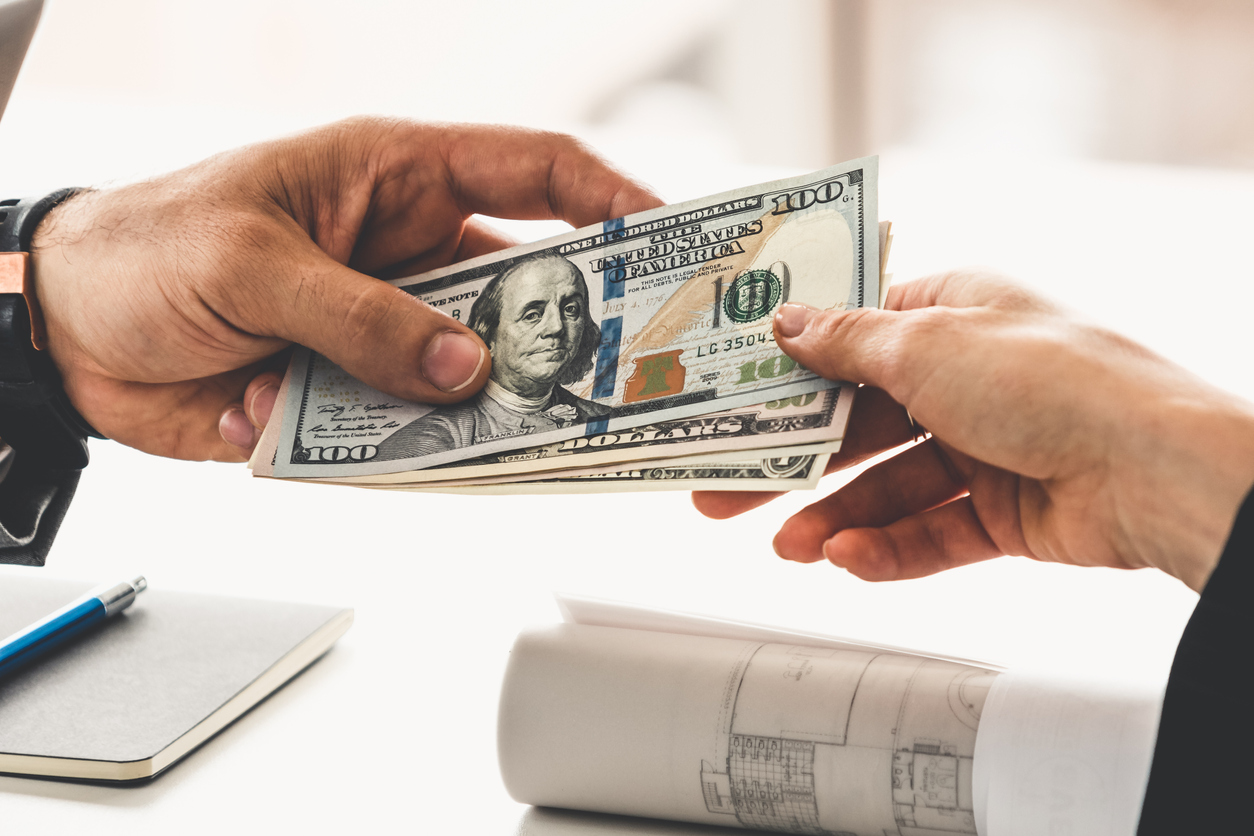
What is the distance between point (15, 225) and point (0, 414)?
0.67ft

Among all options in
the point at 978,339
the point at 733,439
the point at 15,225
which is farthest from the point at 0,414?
the point at 978,339

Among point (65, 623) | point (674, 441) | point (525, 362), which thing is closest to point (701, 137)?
point (525, 362)

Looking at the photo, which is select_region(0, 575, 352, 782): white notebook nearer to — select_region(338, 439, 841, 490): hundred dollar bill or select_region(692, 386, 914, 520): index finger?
select_region(338, 439, 841, 490): hundred dollar bill

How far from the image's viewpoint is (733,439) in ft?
2.70

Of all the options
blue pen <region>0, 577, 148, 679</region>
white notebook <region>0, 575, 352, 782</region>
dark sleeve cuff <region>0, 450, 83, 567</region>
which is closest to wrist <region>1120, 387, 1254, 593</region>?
white notebook <region>0, 575, 352, 782</region>

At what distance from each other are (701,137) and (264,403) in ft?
5.46

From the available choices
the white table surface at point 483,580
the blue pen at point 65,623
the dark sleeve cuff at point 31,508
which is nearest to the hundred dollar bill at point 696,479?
the white table surface at point 483,580

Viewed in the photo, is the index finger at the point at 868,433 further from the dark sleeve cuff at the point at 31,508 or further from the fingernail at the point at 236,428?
the dark sleeve cuff at the point at 31,508

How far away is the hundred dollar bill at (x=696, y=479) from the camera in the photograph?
75 cm

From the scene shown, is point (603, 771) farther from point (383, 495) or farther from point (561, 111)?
point (561, 111)

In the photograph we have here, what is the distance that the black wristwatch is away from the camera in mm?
960

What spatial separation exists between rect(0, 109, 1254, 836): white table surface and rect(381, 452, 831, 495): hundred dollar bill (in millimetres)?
102

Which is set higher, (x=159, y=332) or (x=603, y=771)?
A: (x=159, y=332)

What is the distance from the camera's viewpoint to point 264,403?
41.4 inches
